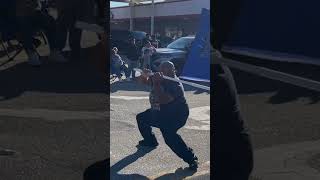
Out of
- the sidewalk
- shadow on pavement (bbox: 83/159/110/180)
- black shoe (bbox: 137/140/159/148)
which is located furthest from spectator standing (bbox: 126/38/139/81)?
the sidewalk

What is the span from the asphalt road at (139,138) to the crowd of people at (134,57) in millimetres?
49

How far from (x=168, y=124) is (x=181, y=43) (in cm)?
30

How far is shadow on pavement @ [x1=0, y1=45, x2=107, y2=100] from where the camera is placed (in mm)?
1577

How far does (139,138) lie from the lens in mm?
1529

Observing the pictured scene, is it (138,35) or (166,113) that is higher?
(138,35)

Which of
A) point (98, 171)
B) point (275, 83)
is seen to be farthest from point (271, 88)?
point (98, 171)

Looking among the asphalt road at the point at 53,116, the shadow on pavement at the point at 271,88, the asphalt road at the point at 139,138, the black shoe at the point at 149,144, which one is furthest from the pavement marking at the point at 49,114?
the shadow on pavement at the point at 271,88

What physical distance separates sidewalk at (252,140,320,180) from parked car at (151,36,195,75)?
47 cm

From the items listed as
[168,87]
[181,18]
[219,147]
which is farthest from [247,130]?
[181,18]

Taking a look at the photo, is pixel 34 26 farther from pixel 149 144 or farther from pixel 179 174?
pixel 179 174

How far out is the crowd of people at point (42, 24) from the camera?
1.57 meters

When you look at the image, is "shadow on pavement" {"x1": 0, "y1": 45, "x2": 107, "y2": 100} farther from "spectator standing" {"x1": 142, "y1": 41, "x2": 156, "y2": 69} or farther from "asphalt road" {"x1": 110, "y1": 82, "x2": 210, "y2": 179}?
"spectator standing" {"x1": 142, "y1": 41, "x2": 156, "y2": 69}

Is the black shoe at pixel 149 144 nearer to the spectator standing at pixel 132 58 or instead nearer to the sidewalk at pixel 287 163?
the spectator standing at pixel 132 58

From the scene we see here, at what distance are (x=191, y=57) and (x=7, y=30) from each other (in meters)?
0.69
